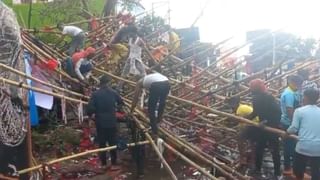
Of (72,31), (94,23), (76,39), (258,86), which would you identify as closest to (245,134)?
(258,86)

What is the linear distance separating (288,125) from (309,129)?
1648 mm

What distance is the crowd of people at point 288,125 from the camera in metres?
7.55

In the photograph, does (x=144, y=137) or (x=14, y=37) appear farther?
(x=144, y=137)

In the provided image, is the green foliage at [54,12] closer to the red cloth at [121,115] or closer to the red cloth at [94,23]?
the red cloth at [94,23]

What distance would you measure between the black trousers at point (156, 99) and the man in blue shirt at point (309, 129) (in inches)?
99.0

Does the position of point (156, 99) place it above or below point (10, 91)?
below

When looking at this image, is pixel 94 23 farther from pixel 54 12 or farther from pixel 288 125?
pixel 288 125

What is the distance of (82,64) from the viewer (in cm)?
1030

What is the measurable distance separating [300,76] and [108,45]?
4344 mm

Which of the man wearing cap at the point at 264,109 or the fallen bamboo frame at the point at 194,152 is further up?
the man wearing cap at the point at 264,109

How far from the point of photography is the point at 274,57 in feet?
43.0

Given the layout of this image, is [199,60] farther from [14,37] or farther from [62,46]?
[14,37]

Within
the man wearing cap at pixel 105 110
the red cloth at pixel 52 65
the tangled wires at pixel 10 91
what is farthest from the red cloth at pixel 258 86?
the tangled wires at pixel 10 91

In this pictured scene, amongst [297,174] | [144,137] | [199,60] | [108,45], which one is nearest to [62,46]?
[108,45]
